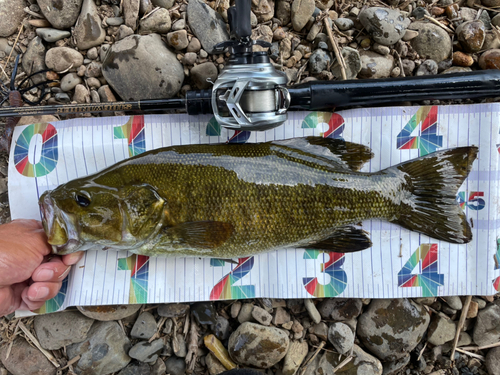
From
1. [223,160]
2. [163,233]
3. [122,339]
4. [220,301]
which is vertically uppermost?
[223,160]

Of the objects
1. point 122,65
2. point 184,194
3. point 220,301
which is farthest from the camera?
point 220,301

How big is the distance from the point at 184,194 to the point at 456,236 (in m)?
2.21

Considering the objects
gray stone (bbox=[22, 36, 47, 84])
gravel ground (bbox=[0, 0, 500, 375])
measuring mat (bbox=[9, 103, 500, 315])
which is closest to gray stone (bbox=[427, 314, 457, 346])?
gravel ground (bbox=[0, 0, 500, 375])

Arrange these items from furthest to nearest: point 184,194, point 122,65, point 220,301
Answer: point 220,301 → point 122,65 → point 184,194

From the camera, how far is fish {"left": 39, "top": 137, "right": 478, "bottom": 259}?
2203 mm

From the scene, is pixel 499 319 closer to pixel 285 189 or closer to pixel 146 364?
pixel 285 189

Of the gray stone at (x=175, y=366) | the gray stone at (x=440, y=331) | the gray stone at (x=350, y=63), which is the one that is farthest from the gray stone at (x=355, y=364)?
the gray stone at (x=350, y=63)

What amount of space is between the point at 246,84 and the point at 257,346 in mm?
2047

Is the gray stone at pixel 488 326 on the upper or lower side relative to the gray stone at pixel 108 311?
lower

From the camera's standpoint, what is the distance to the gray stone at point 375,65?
2709 millimetres

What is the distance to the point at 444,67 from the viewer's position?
278cm

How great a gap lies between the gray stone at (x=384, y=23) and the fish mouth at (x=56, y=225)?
2.83 meters

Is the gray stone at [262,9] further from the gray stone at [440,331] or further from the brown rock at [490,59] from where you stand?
the gray stone at [440,331]

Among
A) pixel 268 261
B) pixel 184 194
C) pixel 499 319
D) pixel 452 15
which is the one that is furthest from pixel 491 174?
pixel 184 194
